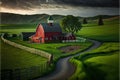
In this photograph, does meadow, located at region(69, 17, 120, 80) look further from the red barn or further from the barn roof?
the barn roof

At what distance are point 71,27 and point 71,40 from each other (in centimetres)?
44

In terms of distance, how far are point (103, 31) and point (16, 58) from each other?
302cm

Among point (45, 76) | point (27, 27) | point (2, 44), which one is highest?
point (27, 27)

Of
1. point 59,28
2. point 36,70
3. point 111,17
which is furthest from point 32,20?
point 111,17

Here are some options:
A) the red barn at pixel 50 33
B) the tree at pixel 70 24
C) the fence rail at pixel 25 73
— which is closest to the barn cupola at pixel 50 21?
the red barn at pixel 50 33

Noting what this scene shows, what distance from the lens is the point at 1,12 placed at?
→ 944 centimetres

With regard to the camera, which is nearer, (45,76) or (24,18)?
(45,76)

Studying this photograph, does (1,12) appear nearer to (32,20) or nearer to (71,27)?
(32,20)

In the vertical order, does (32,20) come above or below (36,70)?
above

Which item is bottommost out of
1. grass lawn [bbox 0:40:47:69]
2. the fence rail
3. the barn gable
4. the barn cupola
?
the fence rail

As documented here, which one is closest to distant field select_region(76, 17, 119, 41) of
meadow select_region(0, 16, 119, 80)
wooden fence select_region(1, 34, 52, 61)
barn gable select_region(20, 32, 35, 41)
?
meadow select_region(0, 16, 119, 80)

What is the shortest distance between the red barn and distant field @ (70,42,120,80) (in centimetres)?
86

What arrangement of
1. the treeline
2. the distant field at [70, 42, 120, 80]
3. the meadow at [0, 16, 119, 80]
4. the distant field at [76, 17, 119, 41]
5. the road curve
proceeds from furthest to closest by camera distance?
the treeline → the distant field at [76, 17, 119, 41] → the road curve → the meadow at [0, 16, 119, 80] → the distant field at [70, 42, 120, 80]

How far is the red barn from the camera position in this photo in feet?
29.9
